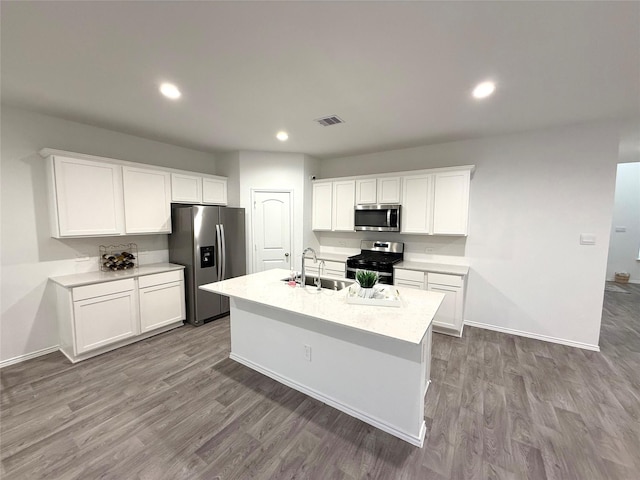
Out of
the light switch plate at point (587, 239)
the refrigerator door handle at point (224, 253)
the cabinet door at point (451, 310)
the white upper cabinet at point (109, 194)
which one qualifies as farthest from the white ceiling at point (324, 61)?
the cabinet door at point (451, 310)

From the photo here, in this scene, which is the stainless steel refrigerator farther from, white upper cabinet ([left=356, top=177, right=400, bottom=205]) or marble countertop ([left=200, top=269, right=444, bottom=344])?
white upper cabinet ([left=356, top=177, right=400, bottom=205])

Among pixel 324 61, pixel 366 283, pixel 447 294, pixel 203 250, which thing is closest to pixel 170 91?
pixel 324 61

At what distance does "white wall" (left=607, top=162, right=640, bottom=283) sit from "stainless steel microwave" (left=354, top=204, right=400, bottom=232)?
5.97 metres

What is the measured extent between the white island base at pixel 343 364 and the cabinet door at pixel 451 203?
6.36ft

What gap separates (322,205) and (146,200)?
263 cm

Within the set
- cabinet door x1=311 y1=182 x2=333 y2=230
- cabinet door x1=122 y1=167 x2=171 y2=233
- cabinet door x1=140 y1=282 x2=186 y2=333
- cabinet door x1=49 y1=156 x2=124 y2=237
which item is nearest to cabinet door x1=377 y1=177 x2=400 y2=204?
cabinet door x1=311 y1=182 x2=333 y2=230

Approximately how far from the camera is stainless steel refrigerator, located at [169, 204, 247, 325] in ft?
11.8

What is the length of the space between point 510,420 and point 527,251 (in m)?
2.21

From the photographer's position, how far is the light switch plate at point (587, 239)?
3054 mm

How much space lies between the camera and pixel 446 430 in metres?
1.93

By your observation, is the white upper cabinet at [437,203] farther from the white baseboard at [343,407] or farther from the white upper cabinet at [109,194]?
the white upper cabinet at [109,194]

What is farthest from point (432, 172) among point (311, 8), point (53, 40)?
point (53, 40)

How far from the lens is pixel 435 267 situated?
3.65m

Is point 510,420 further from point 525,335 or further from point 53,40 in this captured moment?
point 53,40
